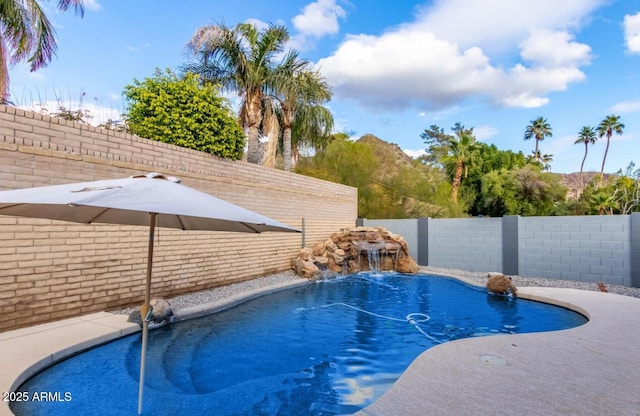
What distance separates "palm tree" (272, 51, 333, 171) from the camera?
37.8ft

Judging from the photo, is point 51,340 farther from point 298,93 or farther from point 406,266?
point 298,93

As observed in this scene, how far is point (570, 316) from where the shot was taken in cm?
590

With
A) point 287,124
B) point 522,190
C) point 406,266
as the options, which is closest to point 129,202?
point 406,266

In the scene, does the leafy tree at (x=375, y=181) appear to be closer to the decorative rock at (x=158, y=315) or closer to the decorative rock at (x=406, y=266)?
the decorative rock at (x=406, y=266)

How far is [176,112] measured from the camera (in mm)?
7312

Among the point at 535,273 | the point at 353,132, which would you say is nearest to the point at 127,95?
the point at 535,273

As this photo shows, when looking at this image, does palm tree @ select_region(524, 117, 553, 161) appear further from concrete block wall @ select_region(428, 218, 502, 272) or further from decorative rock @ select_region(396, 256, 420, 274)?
decorative rock @ select_region(396, 256, 420, 274)

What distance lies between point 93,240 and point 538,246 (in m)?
10.4

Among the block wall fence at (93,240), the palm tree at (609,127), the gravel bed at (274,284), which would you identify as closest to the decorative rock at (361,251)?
the gravel bed at (274,284)

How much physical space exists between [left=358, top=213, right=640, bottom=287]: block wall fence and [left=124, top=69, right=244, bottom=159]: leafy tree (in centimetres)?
772

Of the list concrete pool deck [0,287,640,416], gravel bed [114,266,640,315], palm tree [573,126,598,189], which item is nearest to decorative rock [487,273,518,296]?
gravel bed [114,266,640,315]

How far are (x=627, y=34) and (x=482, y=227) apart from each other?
27.7ft

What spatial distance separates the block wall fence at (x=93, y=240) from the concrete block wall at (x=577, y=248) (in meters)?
7.62

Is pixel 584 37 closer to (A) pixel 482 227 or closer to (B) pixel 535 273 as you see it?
(A) pixel 482 227
